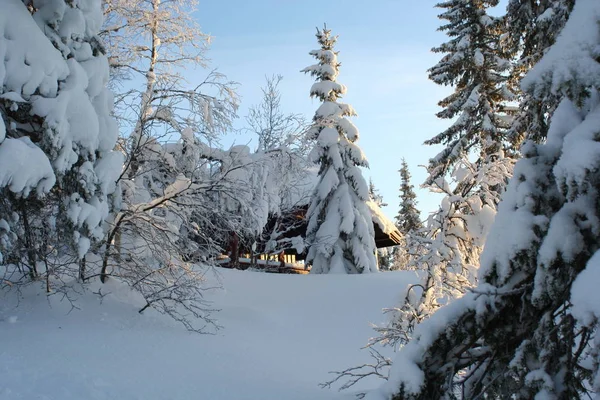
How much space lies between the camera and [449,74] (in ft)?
61.3

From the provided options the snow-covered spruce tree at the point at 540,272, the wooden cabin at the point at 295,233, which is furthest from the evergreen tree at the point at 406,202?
the snow-covered spruce tree at the point at 540,272

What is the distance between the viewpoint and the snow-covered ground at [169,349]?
554 centimetres

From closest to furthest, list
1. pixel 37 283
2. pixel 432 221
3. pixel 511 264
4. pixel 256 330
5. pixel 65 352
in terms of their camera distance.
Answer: pixel 511 264
pixel 65 352
pixel 432 221
pixel 37 283
pixel 256 330

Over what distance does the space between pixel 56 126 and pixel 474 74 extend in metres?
16.1

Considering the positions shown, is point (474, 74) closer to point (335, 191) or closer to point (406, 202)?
point (335, 191)

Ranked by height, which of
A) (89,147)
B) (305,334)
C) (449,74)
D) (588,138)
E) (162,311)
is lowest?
(305,334)

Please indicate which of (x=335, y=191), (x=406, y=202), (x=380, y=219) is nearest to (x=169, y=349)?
(x=335, y=191)

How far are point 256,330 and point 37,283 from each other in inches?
170

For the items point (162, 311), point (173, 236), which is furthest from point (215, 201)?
point (162, 311)

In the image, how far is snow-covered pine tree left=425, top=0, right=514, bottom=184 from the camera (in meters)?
17.4

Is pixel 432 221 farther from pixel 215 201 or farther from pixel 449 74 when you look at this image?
pixel 449 74

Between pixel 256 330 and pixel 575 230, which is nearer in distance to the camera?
pixel 575 230

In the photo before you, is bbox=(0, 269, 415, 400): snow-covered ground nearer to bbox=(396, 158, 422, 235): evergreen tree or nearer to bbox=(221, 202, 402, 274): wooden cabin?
bbox=(221, 202, 402, 274): wooden cabin

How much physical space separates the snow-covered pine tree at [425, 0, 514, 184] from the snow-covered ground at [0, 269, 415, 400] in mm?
9290
